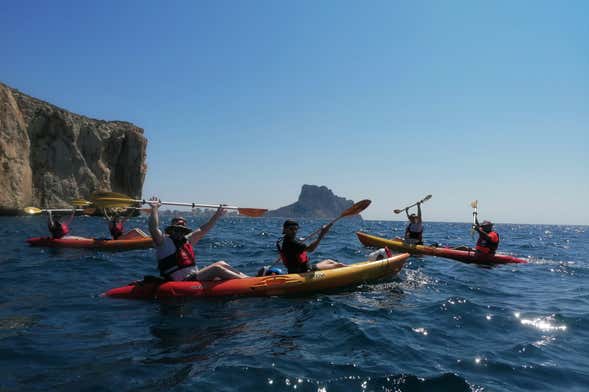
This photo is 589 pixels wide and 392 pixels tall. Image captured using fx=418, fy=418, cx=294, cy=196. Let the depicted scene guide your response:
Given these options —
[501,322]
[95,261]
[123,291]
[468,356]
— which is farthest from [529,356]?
[95,261]

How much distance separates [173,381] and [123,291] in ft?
12.0

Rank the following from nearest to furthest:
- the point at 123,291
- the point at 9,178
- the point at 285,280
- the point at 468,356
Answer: the point at 468,356 → the point at 123,291 → the point at 285,280 → the point at 9,178

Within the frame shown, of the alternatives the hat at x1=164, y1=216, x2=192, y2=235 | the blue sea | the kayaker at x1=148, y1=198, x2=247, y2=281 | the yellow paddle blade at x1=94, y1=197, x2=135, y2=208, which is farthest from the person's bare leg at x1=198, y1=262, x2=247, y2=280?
the yellow paddle blade at x1=94, y1=197, x2=135, y2=208

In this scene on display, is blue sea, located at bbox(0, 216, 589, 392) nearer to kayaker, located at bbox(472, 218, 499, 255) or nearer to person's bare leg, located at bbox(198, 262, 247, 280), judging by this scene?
person's bare leg, located at bbox(198, 262, 247, 280)

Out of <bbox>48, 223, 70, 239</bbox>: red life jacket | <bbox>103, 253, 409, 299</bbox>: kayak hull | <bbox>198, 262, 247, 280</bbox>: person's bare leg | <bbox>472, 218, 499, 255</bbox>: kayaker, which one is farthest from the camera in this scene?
<bbox>48, 223, 70, 239</bbox>: red life jacket

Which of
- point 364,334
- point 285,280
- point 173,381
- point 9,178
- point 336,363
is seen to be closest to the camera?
point 173,381

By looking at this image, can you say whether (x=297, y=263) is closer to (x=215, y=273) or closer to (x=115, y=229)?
(x=215, y=273)

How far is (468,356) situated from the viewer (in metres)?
4.80

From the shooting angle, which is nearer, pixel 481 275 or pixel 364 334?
pixel 364 334

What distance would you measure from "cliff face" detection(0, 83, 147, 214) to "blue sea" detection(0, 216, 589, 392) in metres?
36.8

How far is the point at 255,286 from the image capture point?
738cm

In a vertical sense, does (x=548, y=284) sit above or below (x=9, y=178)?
below

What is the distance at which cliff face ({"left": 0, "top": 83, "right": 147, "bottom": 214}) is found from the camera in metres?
39.4

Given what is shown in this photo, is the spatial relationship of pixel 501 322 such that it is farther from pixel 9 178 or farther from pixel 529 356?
pixel 9 178
